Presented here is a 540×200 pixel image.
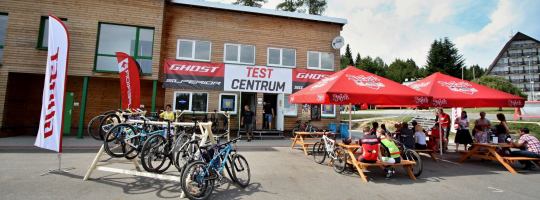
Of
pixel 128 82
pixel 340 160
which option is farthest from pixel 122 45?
pixel 340 160

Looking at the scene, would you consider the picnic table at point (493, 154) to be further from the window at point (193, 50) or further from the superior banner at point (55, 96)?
the window at point (193, 50)

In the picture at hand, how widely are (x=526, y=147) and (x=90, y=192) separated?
1100 centimetres

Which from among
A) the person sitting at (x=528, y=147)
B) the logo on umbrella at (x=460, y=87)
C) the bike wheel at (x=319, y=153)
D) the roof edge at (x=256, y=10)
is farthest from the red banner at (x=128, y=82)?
the person sitting at (x=528, y=147)

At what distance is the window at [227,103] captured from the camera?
13898 mm

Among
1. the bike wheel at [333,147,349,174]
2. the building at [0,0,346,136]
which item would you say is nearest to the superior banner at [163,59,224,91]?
the building at [0,0,346,136]

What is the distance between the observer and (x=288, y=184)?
18.5ft

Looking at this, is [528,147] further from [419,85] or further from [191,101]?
[191,101]

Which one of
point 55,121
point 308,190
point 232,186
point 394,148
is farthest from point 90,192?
point 394,148

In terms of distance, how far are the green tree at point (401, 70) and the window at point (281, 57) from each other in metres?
69.3

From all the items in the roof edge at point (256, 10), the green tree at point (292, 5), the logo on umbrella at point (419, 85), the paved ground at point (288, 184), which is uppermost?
the green tree at point (292, 5)

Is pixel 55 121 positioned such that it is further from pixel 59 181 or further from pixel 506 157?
pixel 506 157

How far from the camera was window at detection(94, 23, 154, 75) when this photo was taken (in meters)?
12.5

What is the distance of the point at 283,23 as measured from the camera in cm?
1508

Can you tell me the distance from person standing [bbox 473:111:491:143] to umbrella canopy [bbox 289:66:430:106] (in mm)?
3258
